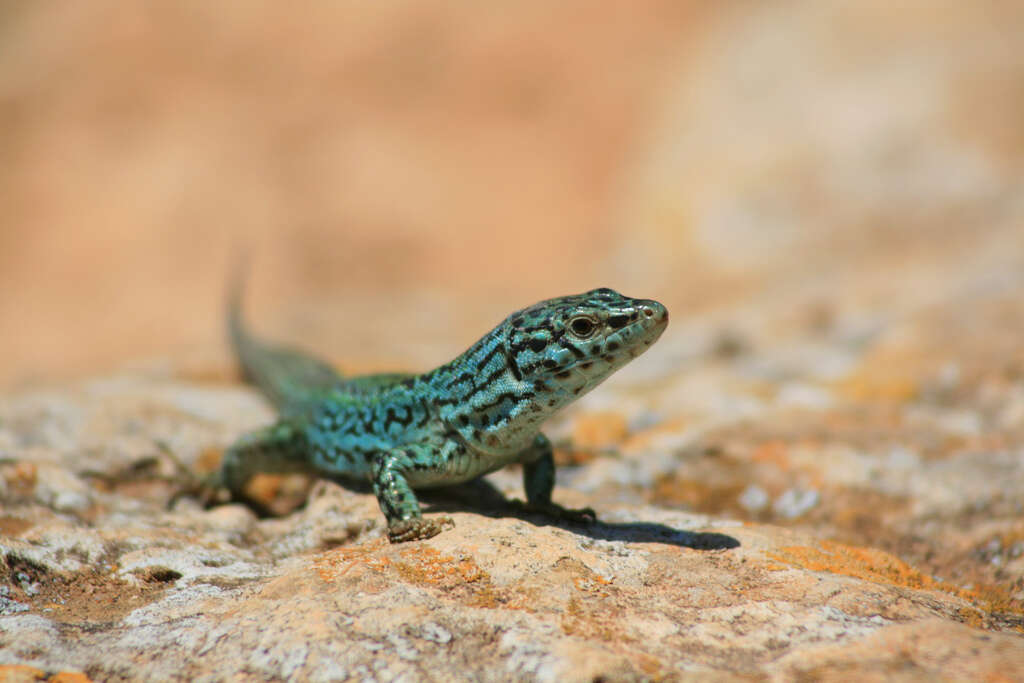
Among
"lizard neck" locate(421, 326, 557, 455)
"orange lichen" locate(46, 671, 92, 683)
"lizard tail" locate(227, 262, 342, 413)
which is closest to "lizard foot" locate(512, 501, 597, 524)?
"lizard neck" locate(421, 326, 557, 455)

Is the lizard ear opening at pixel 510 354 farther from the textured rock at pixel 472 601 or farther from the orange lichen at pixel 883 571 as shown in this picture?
the orange lichen at pixel 883 571

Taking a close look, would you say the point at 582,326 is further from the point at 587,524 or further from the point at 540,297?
the point at 540,297

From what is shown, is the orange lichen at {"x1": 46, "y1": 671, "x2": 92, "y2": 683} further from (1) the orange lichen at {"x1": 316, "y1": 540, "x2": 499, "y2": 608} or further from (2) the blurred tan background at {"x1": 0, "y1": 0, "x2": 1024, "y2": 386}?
(2) the blurred tan background at {"x1": 0, "y1": 0, "x2": 1024, "y2": 386}

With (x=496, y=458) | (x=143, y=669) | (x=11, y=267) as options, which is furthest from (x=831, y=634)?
(x=11, y=267)

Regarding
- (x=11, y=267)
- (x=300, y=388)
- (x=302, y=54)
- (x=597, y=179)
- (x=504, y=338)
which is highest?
(x=302, y=54)

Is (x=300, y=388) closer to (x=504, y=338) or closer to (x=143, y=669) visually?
(x=504, y=338)

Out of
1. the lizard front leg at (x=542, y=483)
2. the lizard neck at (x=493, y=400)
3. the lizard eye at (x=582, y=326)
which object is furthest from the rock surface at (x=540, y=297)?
the lizard eye at (x=582, y=326)

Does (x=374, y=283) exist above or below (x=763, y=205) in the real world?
above
